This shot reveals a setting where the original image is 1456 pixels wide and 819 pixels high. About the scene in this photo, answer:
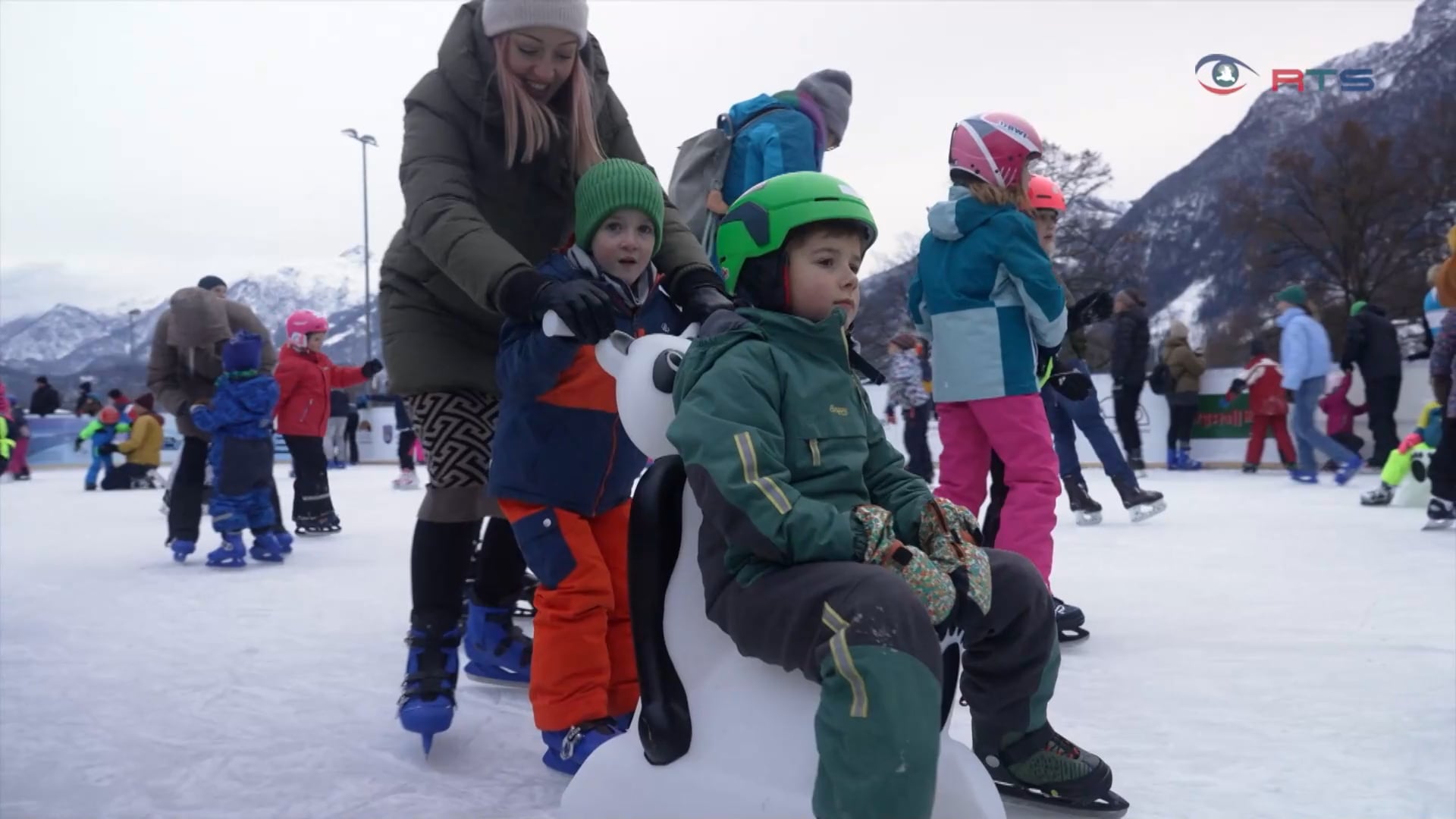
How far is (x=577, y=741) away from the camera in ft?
6.72

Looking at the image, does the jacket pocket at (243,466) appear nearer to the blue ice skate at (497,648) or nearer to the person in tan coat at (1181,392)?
the blue ice skate at (497,648)

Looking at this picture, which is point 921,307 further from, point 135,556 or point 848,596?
point 135,556

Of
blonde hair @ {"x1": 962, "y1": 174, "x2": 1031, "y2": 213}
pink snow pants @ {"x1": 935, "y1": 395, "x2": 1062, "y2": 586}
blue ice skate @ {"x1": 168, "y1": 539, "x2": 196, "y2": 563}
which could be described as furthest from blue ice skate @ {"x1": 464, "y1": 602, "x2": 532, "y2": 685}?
blue ice skate @ {"x1": 168, "y1": 539, "x2": 196, "y2": 563}

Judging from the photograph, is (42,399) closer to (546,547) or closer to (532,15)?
(532,15)

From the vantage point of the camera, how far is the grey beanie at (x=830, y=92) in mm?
3541

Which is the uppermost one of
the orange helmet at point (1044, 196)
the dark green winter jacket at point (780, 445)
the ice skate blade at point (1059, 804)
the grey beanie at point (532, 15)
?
Result: the grey beanie at point (532, 15)

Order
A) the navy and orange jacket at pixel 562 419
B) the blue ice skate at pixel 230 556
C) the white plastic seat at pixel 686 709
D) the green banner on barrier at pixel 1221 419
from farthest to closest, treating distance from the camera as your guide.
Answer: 1. the green banner on barrier at pixel 1221 419
2. the blue ice skate at pixel 230 556
3. the navy and orange jacket at pixel 562 419
4. the white plastic seat at pixel 686 709

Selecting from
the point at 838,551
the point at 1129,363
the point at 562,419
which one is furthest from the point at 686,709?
the point at 1129,363

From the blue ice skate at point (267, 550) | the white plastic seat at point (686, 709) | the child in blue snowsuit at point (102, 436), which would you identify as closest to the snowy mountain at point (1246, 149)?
the white plastic seat at point (686, 709)

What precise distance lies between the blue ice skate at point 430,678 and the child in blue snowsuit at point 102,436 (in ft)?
40.7

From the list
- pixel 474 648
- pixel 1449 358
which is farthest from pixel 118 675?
pixel 1449 358

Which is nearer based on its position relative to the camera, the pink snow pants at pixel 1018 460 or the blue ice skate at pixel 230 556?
the pink snow pants at pixel 1018 460

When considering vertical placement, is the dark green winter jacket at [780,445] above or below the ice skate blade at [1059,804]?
above

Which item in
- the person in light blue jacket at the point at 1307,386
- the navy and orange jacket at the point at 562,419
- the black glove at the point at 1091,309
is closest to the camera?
the navy and orange jacket at the point at 562,419
